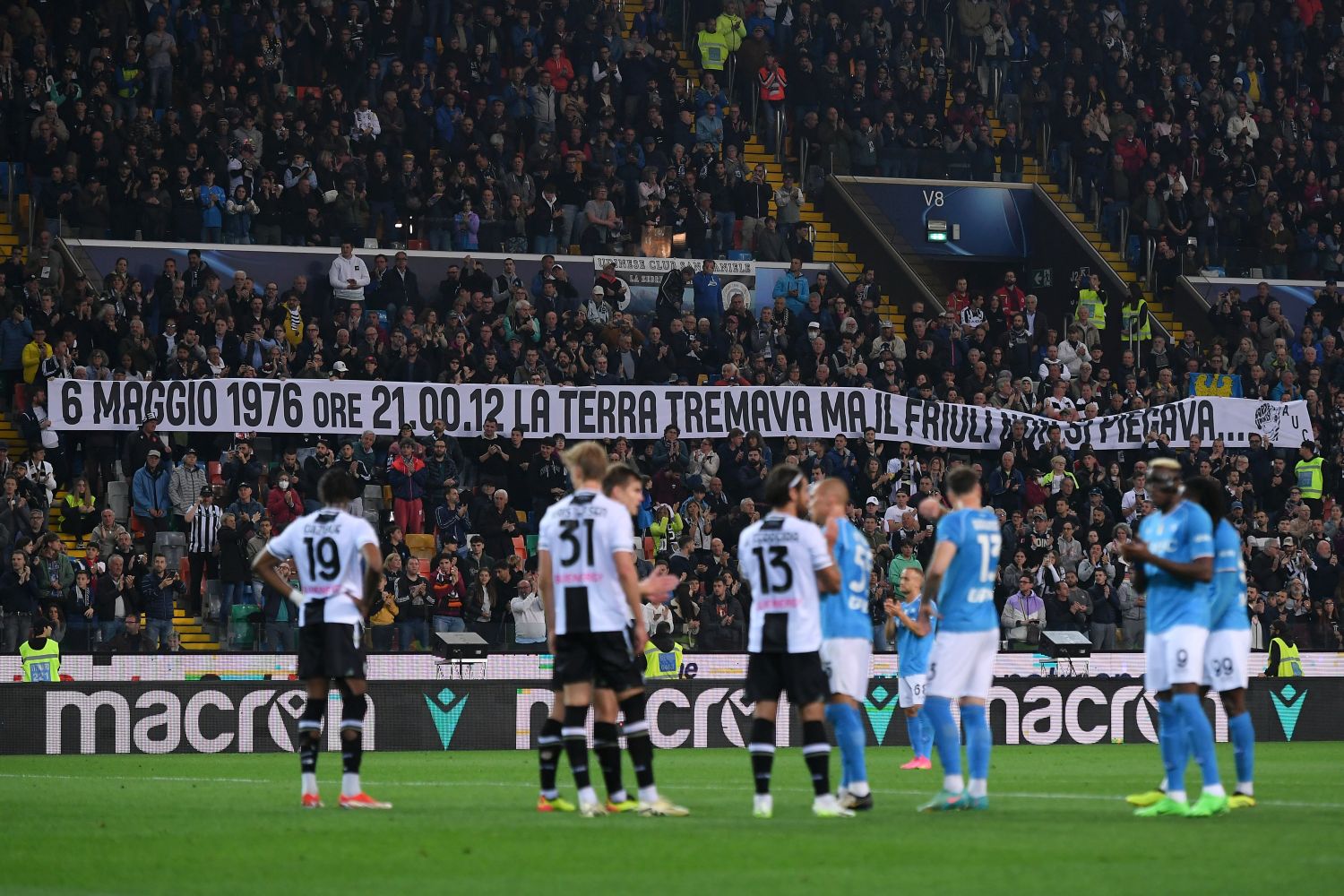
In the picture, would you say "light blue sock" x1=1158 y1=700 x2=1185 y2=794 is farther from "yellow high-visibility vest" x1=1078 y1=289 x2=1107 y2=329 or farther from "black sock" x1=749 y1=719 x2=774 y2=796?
"yellow high-visibility vest" x1=1078 y1=289 x2=1107 y2=329

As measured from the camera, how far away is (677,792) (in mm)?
15648

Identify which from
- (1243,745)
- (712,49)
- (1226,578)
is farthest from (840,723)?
(712,49)

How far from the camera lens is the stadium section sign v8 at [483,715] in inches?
895

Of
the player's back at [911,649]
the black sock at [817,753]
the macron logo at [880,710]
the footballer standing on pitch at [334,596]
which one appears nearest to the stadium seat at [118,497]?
the macron logo at [880,710]

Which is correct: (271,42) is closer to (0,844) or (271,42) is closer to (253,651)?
(253,651)

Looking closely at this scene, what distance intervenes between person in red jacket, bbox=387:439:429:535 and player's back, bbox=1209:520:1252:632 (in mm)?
16596

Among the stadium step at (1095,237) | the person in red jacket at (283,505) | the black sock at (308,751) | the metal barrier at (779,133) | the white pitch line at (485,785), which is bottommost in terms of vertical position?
the white pitch line at (485,785)

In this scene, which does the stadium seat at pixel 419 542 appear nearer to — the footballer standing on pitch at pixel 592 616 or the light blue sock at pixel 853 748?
the footballer standing on pitch at pixel 592 616

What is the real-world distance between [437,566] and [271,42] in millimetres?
11253

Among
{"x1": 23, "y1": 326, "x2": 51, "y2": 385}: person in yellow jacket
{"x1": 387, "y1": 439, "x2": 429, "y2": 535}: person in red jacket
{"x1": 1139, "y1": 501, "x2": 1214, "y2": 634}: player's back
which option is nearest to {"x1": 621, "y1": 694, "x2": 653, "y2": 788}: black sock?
{"x1": 1139, "y1": 501, "x2": 1214, "y2": 634}: player's back

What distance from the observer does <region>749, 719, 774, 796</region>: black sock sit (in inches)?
492

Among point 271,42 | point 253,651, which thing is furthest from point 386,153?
point 253,651

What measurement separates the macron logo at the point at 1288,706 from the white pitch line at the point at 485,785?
11.2 meters

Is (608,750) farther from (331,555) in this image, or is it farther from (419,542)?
(419,542)
